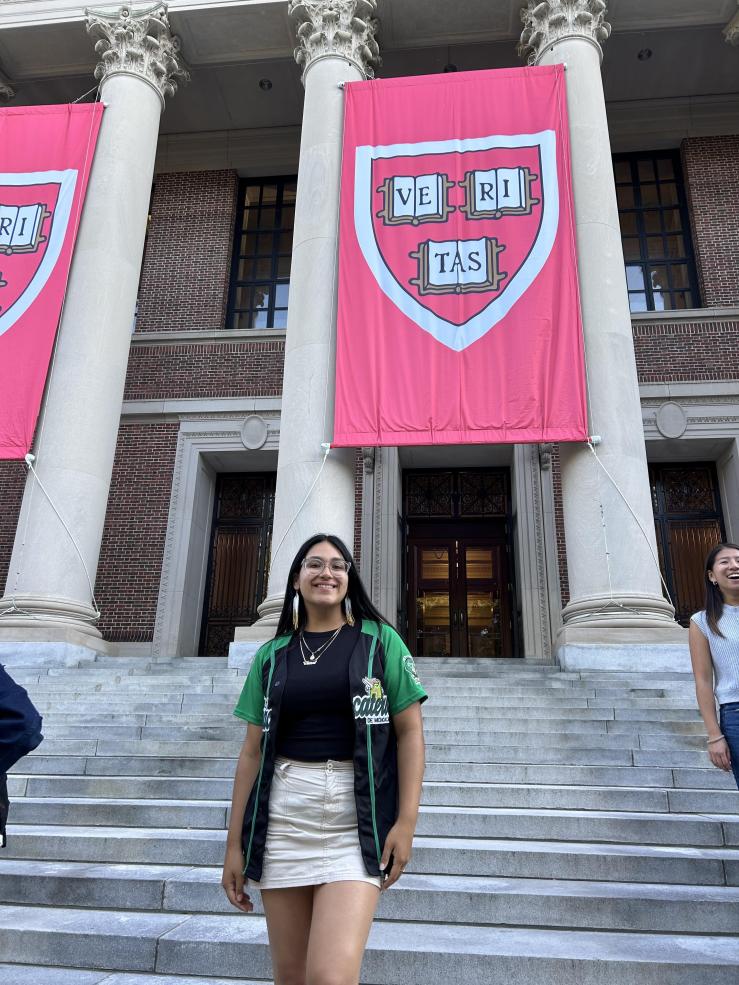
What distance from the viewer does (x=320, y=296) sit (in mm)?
10703

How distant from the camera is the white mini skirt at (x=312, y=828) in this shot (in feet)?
7.02

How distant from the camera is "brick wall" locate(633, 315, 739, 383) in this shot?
46.9ft

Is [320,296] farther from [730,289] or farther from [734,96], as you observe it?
[734,96]

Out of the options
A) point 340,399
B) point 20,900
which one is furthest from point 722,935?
point 340,399

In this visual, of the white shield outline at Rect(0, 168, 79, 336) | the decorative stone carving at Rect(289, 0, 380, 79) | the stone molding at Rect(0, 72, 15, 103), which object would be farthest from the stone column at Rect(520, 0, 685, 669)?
the stone molding at Rect(0, 72, 15, 103)

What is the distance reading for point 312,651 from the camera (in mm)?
2430

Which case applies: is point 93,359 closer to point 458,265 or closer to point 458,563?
point 458,265

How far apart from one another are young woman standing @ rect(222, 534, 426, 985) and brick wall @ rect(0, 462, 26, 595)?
43.5 ft

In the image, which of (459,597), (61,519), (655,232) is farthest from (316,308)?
(655,232)

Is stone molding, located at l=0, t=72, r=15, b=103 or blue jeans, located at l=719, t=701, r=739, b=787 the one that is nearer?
blue jeans, located at l=719, t=701, r=739, b=787

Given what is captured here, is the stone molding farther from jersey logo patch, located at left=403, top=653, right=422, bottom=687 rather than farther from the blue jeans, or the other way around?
the blue jeans

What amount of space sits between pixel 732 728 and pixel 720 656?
35 cm

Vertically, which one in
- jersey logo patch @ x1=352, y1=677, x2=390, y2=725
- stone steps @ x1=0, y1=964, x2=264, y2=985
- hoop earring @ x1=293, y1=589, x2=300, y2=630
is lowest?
stone steps @ x1=0, y1=964, x2=264, y2=985

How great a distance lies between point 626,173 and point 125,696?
48.8 feet
